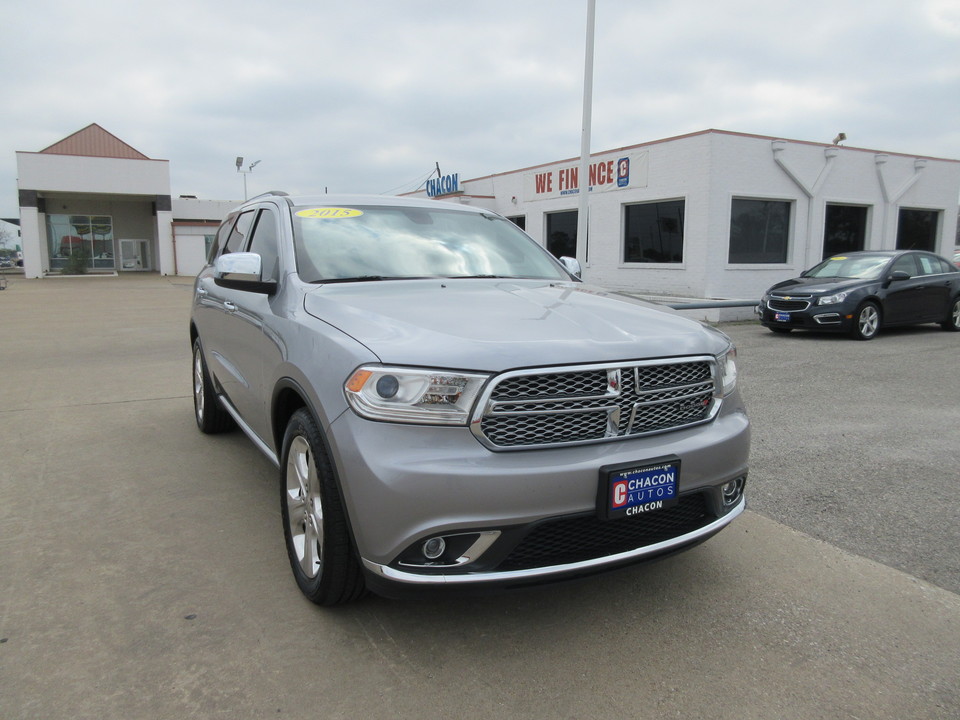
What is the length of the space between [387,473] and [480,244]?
2.15m

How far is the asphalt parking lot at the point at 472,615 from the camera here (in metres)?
2.39

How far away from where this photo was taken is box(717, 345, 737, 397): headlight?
119 inches

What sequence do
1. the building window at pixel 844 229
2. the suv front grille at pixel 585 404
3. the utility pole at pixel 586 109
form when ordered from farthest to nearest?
1. the building window at pixel 844 229
2. the utility pole at pixel 586 109
3. the suv front grille at pixel 585 404

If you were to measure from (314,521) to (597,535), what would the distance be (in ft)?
3.70

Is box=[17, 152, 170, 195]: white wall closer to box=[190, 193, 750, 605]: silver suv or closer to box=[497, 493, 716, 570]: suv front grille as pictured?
box=[190, 193, 750, 605]: silver suv

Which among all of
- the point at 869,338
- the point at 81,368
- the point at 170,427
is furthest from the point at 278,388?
the point at 869,338

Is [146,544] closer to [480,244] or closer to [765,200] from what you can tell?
[480,244]

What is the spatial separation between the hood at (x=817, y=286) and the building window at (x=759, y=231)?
12.8 ft

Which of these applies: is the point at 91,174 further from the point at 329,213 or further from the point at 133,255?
the point at 329,213

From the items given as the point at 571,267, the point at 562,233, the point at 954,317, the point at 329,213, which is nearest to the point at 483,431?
the point at 329,213

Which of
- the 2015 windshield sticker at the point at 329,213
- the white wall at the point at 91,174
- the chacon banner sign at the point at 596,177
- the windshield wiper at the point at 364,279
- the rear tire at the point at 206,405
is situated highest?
the white wall at the point at 91,174

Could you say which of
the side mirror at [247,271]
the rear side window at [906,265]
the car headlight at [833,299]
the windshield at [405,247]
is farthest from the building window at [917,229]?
the side mirror at [247,271]

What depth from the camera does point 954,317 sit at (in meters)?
13.0

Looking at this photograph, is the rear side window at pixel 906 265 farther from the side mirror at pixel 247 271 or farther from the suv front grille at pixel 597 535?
the side mirror at pixel 247 271
